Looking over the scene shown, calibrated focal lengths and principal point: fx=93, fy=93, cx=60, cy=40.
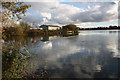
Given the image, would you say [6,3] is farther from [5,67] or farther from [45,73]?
[45,73]

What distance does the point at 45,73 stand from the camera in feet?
21.1

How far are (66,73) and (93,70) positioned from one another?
2.01 m

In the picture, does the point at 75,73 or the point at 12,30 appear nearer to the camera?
the point at 75,73

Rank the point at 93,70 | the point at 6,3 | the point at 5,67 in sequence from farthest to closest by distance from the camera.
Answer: the point at 5,67
the point at 93,70
the point at 6,3

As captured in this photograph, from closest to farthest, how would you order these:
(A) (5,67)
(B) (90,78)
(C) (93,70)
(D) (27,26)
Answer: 1. (B) (90,78)
2. (C) (93,70)
3. (A) (5,67)
4. (D) (27,26)

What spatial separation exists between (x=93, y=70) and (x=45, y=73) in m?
3.46

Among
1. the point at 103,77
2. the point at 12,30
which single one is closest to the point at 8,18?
the point at 103,77

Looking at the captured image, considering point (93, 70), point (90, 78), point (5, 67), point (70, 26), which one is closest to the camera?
point (90, 78)

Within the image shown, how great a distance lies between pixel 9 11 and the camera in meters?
6.21

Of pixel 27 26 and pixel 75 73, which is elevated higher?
pixel 27 26

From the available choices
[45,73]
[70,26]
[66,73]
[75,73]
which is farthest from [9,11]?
[70,26]

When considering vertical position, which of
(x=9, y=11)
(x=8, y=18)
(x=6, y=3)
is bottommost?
(x=8, y=18)

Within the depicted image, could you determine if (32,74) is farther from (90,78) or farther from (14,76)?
(90,78)

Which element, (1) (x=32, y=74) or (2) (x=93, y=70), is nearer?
(1) (x=32, y=74)
